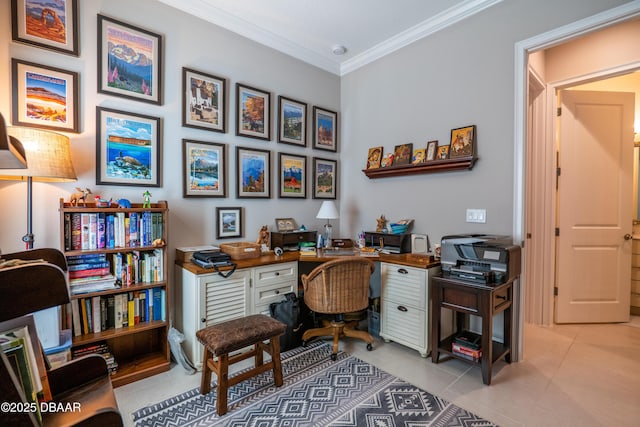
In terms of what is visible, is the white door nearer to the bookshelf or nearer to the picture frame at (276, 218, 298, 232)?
the picture frame at (276, 218, 298, 232)

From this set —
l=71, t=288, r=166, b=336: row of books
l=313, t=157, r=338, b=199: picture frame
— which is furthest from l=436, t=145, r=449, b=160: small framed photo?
l=71, t=288, r=166, b=336: row of books

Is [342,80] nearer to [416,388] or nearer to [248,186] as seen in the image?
[248,186]

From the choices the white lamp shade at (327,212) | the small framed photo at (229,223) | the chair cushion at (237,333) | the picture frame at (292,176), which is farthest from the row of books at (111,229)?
the white lamp shade at (327,212)

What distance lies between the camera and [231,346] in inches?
73.2

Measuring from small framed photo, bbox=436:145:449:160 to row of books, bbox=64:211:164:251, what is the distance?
2.48 metres

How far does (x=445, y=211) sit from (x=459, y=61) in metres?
1.39

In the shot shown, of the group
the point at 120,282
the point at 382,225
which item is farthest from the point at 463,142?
the point at 120,282

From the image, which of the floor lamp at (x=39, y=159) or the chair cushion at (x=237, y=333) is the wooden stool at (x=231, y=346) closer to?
the chair cushion at (x=237, y=333)

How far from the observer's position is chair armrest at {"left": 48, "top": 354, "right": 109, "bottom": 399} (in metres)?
1.13

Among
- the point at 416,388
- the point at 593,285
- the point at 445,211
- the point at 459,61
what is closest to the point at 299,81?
the point at 459,61

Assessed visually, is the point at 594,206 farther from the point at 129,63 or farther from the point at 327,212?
the point at 129,63

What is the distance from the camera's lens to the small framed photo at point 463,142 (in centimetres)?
271

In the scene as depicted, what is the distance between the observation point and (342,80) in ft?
12.8

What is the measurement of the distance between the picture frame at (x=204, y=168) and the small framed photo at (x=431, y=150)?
6.41 ft
